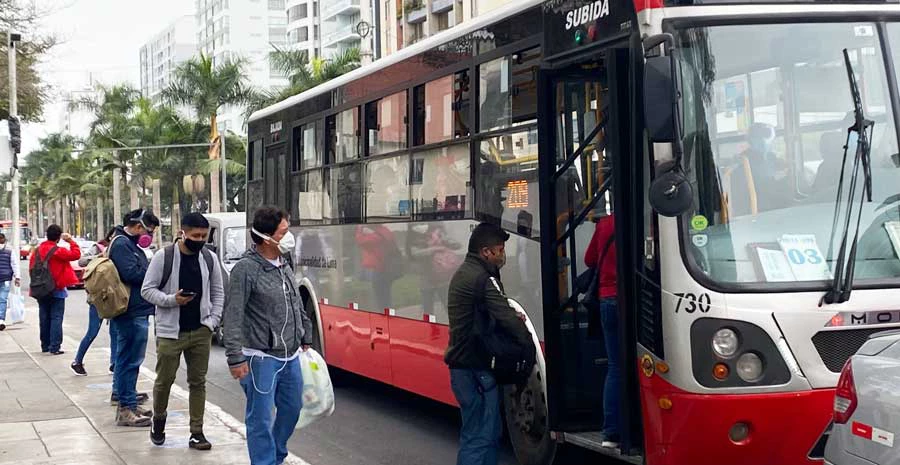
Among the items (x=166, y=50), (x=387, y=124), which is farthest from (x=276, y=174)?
(x=166, y=50)

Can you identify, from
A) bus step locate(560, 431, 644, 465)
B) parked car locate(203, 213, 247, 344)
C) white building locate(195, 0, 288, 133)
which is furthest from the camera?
white building locate(195, 0, 288, 133)

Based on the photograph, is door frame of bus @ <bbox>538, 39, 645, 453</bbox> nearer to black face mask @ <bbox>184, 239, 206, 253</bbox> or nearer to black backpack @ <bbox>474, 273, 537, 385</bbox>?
black backpack @ <bbox>474, 273, 537, 385</bbox>

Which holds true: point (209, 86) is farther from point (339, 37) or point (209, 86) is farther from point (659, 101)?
point (339, 37)

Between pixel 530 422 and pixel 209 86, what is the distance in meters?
43.7

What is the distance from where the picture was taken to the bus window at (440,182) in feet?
28.6

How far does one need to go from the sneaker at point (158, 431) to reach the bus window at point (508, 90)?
341cm

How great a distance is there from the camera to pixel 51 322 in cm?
1648

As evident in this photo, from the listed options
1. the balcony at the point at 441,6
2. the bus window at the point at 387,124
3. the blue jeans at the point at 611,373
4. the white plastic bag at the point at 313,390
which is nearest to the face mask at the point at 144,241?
the bus window at the point at 387,124

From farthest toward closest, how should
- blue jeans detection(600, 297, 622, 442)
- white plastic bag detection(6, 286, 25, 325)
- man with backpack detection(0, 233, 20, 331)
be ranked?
1. white plastic bag detection(6, 286, 25, 325)
2. man with backpack detection(0, 233, 20, 331)
3. blue jeans detection(600, 297, 622, 442)

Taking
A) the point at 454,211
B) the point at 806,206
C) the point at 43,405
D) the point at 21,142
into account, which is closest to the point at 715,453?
the point at 806,206

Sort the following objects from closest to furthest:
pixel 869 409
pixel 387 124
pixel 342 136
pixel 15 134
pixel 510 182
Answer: pixel 869 409, pixel 510 182, pixel 387 124, pixel 342 136, pixel 15 134

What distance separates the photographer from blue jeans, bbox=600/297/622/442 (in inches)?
270

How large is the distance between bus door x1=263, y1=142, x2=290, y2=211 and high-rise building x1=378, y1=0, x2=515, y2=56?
130 ft

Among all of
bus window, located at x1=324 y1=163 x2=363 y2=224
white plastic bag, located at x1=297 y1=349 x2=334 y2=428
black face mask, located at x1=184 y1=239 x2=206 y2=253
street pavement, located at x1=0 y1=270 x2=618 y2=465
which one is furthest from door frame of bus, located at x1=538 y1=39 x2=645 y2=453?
bus window, located at x1=324 y1=163 x2=363 y2=224
